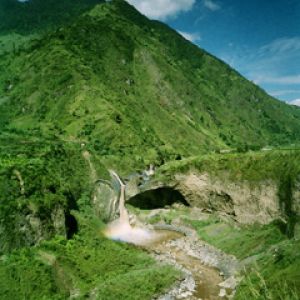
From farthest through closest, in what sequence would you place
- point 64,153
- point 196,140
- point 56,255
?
point 196,140 < point 64,153 < point 56,255

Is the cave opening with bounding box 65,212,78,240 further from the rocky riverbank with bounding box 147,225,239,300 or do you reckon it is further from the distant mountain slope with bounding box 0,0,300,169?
the distant mountain slope with bounding box 0,0,300,169

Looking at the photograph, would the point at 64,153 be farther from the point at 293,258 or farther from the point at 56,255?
the point at 293,258

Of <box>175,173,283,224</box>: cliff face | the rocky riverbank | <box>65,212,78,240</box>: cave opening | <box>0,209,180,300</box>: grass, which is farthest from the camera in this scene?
<box>175,173,283,224</box>: cliff face

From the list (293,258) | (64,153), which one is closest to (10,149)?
(64,153)

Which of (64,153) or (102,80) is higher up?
(102,80)

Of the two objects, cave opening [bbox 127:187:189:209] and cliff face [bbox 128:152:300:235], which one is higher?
cliff face [bbox 128:152:300:235]

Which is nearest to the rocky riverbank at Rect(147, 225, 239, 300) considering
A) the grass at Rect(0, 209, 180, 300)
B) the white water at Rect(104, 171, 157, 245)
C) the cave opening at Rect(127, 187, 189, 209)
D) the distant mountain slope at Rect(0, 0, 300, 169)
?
the grass at Rect(0, 209, 180, 300)
